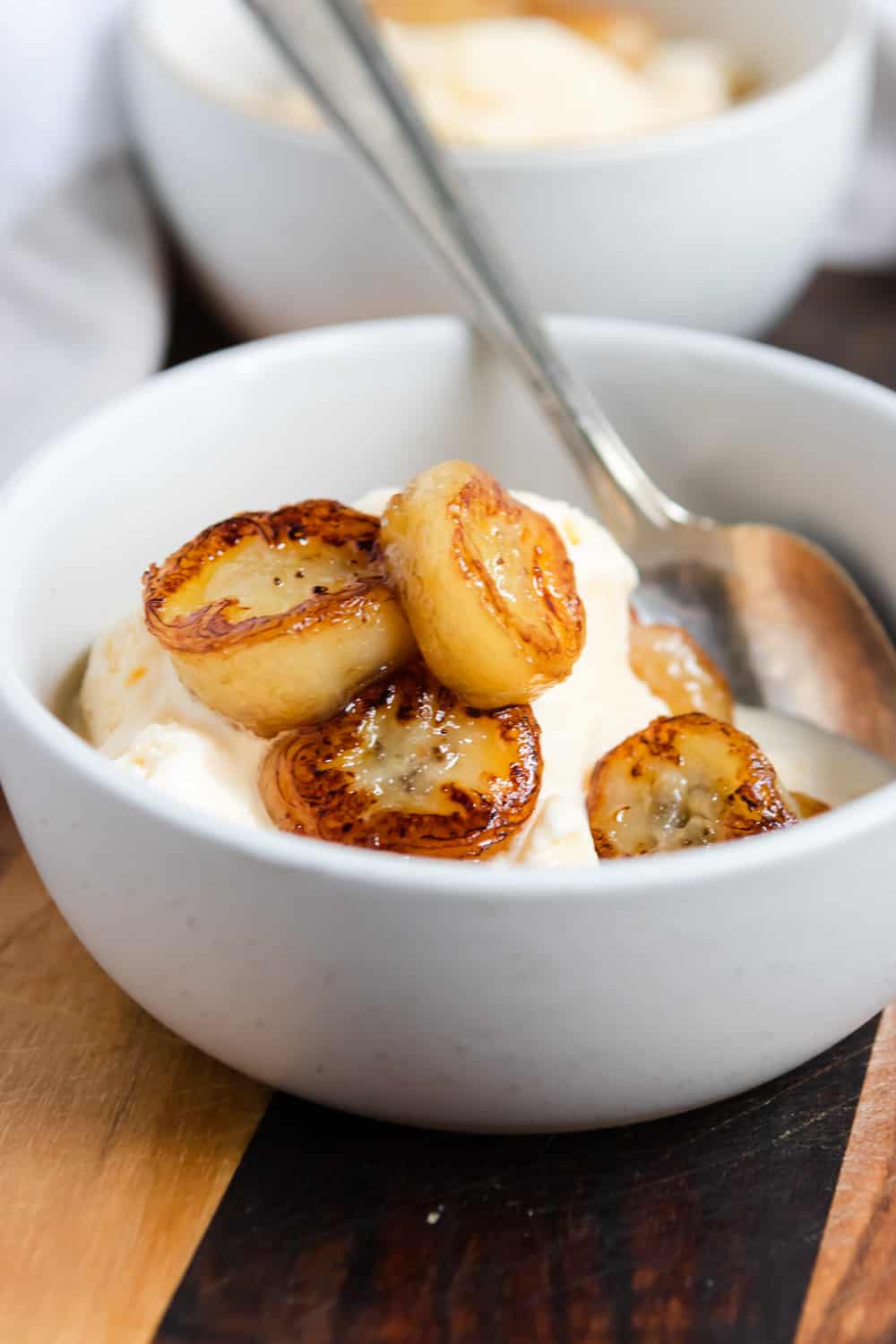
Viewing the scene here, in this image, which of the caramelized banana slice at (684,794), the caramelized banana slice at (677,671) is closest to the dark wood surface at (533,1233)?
the caramelized banana slice at (684,794)

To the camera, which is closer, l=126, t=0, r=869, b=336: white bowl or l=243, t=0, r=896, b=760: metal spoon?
l=243, t=0, r=896, b=760: metal spoon

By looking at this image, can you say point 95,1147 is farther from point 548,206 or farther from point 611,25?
point 611,25

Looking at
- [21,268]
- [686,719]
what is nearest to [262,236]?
[21,268]

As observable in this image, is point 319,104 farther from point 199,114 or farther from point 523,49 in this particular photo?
point 523,49

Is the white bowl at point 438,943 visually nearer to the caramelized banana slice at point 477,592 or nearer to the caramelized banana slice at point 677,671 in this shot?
the caramelized banana slice at point 477,592

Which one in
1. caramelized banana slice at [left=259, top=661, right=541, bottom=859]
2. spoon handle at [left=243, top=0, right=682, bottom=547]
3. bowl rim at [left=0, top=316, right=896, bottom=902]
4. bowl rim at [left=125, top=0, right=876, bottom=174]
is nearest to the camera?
bowl rim at [left=0, top=316, right=896, bottom=902]

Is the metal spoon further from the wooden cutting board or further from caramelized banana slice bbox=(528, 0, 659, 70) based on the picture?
caramelized banana slice bbox=(528, 0, 659, 70)

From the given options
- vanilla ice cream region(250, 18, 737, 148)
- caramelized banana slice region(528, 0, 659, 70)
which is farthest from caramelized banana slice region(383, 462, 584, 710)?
caramelized banana slice region(528, 0, 659, 70)
